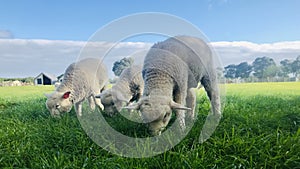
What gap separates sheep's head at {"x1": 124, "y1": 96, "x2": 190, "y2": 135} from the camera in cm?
272

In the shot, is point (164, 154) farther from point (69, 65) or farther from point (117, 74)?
point (69, 65)

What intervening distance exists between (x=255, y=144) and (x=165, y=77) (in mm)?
1256

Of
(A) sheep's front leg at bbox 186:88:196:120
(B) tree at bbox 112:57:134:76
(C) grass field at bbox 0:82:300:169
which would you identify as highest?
(B) tree at bbox 112:57:134:76

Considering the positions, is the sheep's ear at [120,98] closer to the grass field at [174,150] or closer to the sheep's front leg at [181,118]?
the grass field at [174,150]

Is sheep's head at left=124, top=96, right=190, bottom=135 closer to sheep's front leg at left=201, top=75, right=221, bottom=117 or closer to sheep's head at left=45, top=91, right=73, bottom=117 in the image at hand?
sheep's front leg at left=201, top=75, right=221, bottom=117

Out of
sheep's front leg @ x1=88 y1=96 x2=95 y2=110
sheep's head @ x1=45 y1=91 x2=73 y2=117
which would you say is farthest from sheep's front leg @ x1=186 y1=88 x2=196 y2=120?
sheep's front leg @ x1=88 y1=96 x2=95 y2=110

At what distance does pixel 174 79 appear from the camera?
3.28m

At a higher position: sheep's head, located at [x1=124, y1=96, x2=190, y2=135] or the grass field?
sheep's head, located at [x1=124, y1=96, x2=190, y2=135]

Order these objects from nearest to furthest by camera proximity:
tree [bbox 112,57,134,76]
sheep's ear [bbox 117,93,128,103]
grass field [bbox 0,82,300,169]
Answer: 1. grass field [bbox 0,82,300,169]
2. tree [bbox 112,57,134,76]
3. sheep's ear [bbox 117,93,128,103]

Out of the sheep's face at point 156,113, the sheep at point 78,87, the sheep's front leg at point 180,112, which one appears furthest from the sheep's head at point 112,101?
the sheep's face at point 156,113

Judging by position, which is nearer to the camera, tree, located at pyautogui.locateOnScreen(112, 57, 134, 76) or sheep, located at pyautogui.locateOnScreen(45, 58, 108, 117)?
tree, located at pyautogui.locateOnScreen(112, 57, 134, 76)

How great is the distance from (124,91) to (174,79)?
59.5 inches

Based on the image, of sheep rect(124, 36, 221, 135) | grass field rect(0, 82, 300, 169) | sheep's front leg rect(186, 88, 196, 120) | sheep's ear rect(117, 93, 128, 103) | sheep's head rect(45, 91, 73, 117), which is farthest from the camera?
sheep's head rect(45, 91, 73, 117)

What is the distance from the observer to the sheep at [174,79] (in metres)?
2.83
